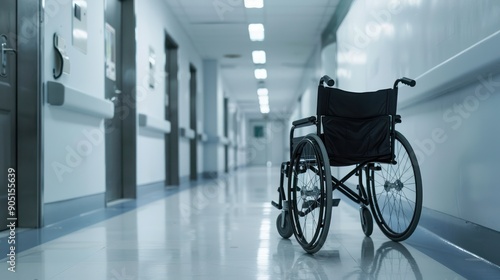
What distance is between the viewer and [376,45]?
4.33 meters

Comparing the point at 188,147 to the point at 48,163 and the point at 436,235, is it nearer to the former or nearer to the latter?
the point at 48,163

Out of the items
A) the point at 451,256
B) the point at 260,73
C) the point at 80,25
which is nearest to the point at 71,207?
the point at 80,25

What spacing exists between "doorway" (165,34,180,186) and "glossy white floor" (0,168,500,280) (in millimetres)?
4190

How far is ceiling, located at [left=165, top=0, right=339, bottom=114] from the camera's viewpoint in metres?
6.68

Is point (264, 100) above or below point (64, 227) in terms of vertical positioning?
above

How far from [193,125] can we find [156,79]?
330cm

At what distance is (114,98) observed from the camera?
4746 mm

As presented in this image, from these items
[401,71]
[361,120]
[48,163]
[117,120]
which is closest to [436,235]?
[361,120]

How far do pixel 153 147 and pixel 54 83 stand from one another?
304 cm

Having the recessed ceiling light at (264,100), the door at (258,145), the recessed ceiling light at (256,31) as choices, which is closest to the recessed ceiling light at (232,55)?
the recessed ceiling light at (256,31)

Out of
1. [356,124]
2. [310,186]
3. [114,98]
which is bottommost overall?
[310,186]

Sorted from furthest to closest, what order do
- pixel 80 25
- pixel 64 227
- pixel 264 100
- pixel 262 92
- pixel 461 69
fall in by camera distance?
pixel 264 100 → pixel 262 92 → pixel 80 25 → pixel 64 227 → pixel 461 69

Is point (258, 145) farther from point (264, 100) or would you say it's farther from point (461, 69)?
point (461, 69)
